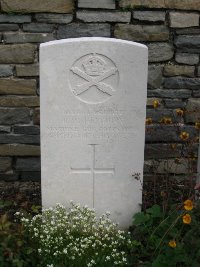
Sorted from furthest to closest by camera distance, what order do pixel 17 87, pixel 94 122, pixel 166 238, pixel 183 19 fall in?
pixel 17 87 < pixel 183 19 < pixel 94 122 < pixel 166 238

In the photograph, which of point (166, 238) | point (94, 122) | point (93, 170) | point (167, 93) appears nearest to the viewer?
point (166, 238)

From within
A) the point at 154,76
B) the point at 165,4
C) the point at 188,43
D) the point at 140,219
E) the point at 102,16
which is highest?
the point at 165,4

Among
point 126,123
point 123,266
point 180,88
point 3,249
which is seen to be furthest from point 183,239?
point 180,88

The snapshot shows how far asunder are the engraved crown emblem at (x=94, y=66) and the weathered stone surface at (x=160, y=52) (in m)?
1.08

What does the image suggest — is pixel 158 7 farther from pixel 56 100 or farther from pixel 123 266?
pixel 123 266

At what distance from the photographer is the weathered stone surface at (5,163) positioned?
423 cm

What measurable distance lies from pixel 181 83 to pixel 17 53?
1550 millimetres

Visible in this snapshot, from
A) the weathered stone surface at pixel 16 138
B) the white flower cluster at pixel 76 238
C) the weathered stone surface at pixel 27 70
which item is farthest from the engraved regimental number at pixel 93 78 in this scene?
the weathered stone surface at pixel 16 138

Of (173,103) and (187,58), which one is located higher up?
(187,58)

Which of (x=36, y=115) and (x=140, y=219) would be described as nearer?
(x=140, y=219)

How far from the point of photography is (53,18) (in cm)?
384

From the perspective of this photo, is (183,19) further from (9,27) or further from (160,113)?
(9,27)

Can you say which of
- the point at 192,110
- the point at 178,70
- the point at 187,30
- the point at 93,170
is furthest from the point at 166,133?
the point at 93,170

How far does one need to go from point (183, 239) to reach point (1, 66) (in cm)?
224
